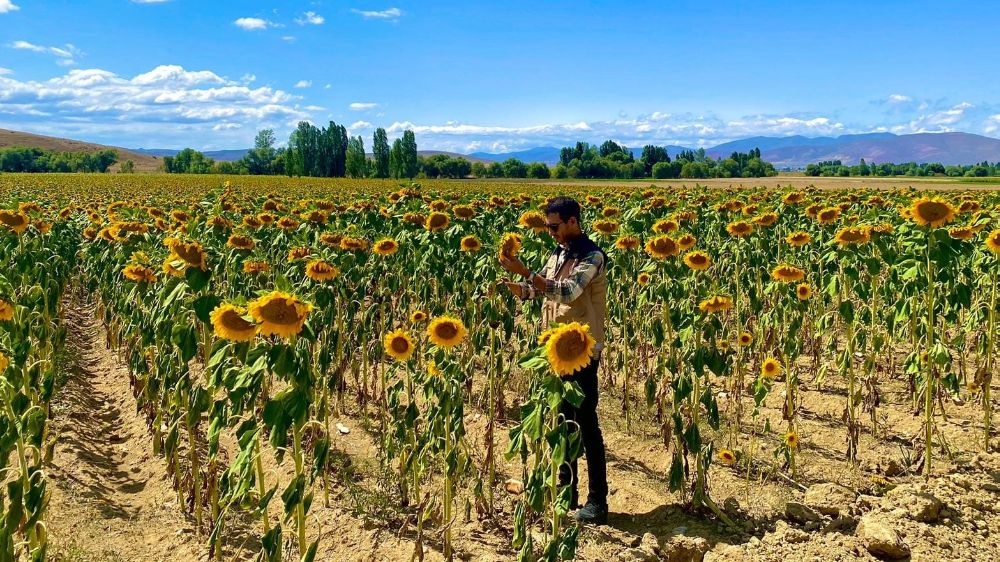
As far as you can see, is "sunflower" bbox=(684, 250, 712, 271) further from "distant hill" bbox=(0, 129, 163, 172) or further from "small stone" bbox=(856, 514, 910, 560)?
"distant hill" bbox=(0, 129, 163, 172)

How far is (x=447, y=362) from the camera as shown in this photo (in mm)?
3953

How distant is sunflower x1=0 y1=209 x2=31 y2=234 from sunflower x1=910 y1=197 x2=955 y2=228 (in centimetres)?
770

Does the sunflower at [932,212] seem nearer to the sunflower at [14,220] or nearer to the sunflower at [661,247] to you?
the sunflower at [661,247]

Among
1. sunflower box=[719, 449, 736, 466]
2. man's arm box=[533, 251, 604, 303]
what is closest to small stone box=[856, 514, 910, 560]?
sunflower box=[719, 449, 736, 466]

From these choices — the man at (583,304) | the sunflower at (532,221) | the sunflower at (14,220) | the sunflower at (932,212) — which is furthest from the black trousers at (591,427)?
the sunflower at (14,220)

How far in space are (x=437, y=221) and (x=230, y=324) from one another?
3783 millimetres

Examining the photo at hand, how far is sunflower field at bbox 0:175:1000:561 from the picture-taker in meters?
2.98

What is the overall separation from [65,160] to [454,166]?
66.7m

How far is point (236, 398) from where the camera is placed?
2555 millimetres

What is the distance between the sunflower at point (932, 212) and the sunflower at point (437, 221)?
3953mm

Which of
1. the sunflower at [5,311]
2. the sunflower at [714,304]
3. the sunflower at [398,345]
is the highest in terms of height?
the sunflower at [5,311]

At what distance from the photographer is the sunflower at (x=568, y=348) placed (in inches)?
117

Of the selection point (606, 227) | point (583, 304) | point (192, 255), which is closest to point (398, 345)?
point (583, 304)

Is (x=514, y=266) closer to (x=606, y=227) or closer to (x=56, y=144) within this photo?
(x=606, y=227)
